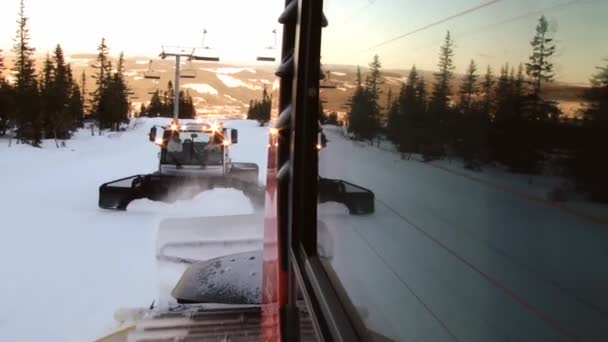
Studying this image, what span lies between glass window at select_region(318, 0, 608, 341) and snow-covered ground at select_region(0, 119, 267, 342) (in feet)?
12.6

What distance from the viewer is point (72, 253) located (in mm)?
6949

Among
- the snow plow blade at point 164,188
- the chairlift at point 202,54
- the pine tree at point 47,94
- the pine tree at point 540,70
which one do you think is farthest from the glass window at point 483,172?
the pine tree at point 47,94

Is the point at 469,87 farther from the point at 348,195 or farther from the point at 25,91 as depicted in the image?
the point at 25,91

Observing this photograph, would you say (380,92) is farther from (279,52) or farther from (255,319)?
(255,319)

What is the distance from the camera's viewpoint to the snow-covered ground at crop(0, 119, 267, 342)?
470 cm

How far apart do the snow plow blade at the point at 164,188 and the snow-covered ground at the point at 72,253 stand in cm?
20

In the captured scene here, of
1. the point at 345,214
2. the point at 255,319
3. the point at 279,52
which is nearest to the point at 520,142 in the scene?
the point at 345,214

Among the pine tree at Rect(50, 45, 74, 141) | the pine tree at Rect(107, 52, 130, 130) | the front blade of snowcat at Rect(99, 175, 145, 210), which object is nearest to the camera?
the front blade of snowcat at Rect(99, 175, 145, 210)

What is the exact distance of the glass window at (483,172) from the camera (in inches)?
18.3

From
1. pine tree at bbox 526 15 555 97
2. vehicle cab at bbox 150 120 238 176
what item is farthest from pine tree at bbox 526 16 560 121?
vehicle cab at bbox 150 120 238 176

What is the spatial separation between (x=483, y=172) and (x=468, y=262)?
0.10 metres

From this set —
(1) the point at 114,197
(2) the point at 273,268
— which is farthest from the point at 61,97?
(2) the point at 273,268

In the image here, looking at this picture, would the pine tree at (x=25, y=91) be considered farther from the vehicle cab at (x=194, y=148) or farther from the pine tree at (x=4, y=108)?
the vehicle cab at (x=194, y=148)

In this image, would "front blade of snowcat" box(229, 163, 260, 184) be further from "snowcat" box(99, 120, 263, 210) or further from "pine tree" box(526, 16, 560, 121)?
"pine tree" box(526, 16, 560, 121)
